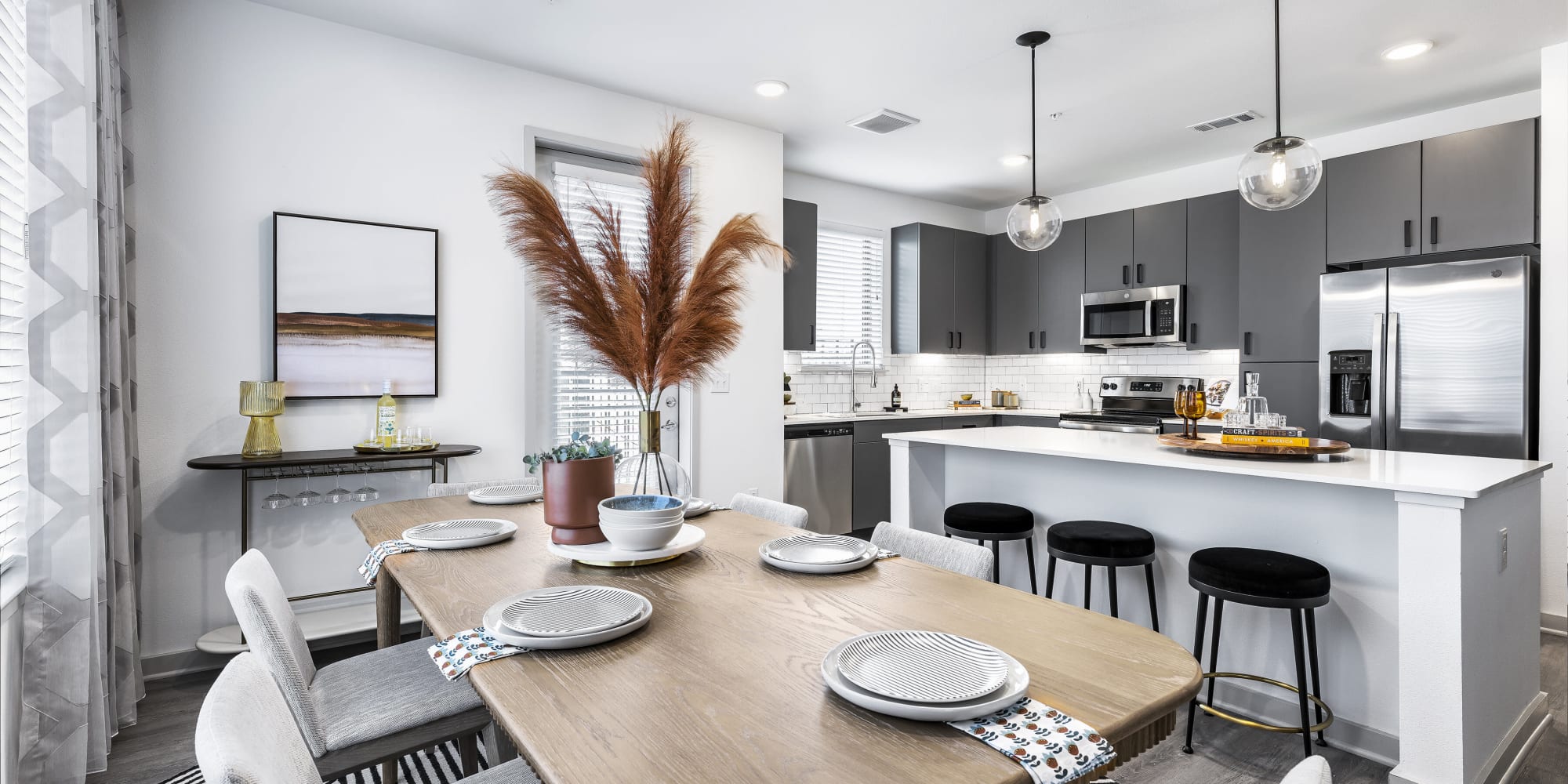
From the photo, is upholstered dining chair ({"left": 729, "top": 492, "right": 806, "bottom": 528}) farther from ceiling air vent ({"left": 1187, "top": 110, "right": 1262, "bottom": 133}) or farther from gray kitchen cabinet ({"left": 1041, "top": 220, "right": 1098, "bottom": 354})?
gray kitchen cabinet ({"left": 1041, "top": 220, "right": 1098, "bottom": 354})

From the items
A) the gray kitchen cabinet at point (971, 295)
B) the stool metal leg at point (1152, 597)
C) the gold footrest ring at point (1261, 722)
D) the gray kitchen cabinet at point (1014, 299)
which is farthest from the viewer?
the gray kitchen cabinet at point (971, 295)

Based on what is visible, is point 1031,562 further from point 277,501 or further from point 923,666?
point 277,501

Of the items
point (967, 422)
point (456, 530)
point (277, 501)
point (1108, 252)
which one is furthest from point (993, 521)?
point (1108, 252)

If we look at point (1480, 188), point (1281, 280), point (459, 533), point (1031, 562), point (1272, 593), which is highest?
point (1480, 188)

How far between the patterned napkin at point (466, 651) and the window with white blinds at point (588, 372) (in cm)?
269

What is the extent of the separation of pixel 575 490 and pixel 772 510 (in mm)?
824

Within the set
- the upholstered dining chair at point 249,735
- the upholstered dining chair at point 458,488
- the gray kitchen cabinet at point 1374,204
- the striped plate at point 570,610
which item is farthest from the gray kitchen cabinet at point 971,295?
the upholstered dining chair at point 249,735

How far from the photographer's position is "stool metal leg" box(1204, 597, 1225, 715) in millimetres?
2297

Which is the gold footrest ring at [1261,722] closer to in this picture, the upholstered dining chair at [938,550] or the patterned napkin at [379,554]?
the upholstered dining chair at [938,550]

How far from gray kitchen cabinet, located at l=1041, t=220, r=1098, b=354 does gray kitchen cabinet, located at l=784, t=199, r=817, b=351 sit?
1927 mm

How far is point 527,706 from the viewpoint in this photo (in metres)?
0.91

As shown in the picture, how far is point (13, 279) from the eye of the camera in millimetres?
1949

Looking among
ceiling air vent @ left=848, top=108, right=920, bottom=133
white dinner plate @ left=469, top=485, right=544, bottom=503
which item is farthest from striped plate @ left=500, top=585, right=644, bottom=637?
ceiling air vent @ left=848, top=108, right=920, bottom=133

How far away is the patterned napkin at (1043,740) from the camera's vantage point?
0.77 meters
